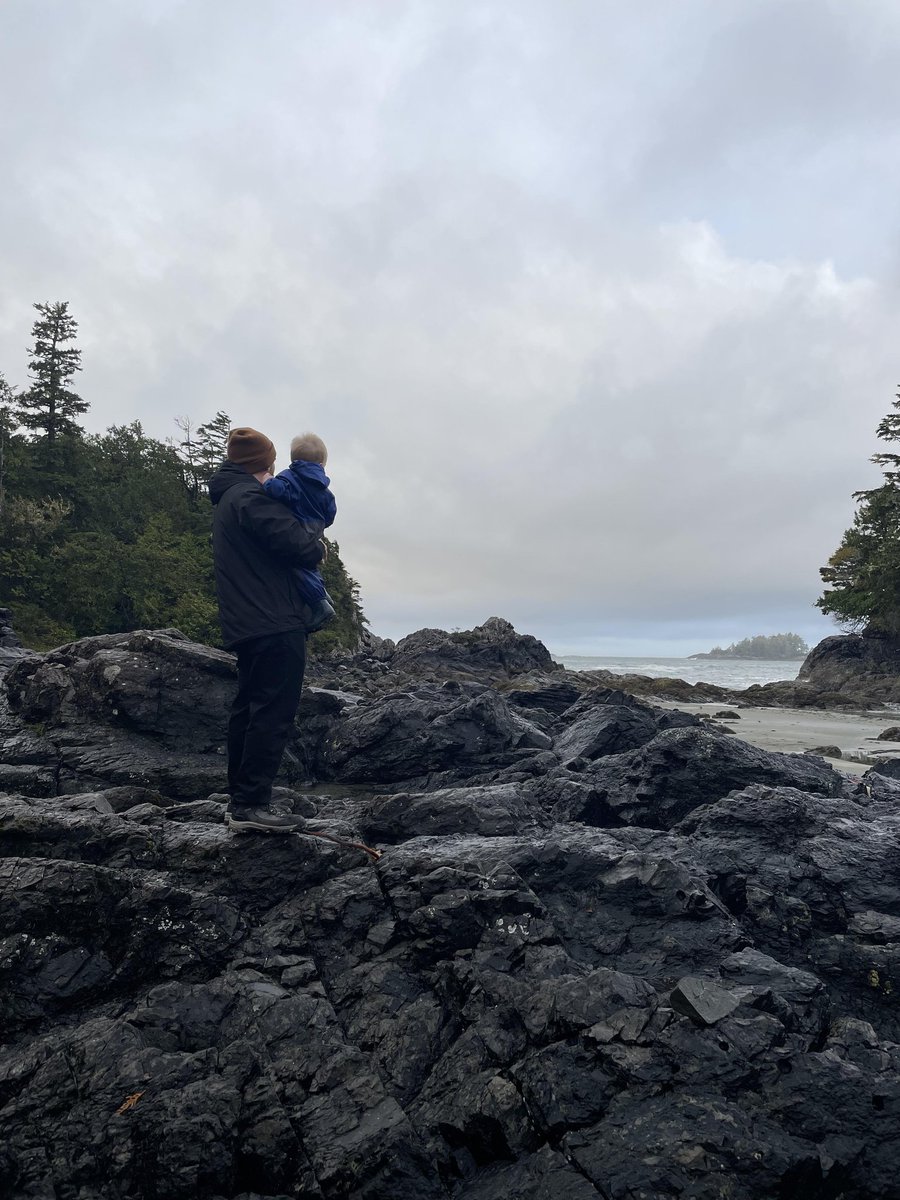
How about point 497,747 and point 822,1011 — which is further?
point 497,747

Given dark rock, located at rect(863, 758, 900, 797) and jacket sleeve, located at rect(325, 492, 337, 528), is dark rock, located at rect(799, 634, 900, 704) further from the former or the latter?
jacket sleeve, located at rect(325, 492, 337, 528)

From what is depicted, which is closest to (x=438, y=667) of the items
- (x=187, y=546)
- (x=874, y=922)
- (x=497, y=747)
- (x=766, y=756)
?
(x=187, y=546)

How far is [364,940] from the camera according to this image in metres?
4.61

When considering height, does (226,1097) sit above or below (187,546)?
below

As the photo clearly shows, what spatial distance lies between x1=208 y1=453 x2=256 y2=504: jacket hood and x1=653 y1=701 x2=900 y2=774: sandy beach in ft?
39.2

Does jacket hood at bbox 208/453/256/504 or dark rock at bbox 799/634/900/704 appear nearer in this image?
jacket hood at bbox 208/453/256/504

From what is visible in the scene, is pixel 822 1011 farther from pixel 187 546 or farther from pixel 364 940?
pixel 187 546

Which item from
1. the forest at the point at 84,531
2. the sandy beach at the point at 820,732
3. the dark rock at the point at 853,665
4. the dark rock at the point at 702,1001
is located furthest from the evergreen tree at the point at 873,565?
the dark rock at the point at 702,1001

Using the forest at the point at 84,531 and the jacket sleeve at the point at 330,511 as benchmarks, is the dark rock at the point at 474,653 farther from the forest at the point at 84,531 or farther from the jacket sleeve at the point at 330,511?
the jacket sleeve at the point at 330,511

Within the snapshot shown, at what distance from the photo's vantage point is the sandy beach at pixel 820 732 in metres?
14.6

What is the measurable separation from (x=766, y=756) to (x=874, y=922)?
379 centimetres

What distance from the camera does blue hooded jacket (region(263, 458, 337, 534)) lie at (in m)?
5.05

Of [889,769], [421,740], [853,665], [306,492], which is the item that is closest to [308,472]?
[306,492]

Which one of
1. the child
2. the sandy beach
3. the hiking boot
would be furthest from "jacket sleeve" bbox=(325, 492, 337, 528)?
the sandy beach
